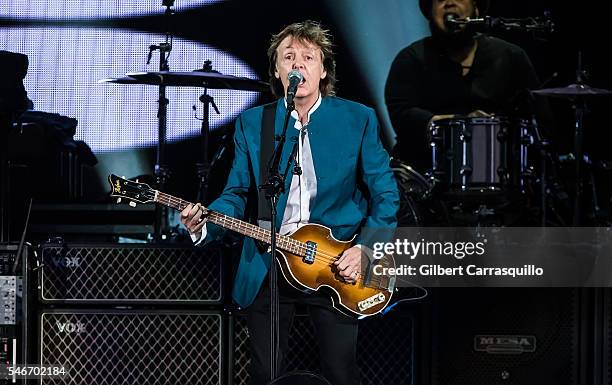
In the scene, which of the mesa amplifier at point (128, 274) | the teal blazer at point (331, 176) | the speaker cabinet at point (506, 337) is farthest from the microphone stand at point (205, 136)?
the teal blazer at point (331, 176)

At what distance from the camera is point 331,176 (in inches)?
188

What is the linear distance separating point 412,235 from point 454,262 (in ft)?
2.47

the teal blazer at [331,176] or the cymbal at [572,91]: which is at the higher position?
the cymbal at [572,91]

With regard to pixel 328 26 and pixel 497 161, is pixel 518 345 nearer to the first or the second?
pixel 497 161

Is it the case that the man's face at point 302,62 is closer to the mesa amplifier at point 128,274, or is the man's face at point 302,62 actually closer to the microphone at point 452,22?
the mesa amplifier at point 128,274

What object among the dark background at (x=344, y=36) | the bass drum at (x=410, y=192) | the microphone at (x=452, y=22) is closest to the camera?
the bass drum at (x=410, y=192)

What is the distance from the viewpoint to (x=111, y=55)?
26.6 feet

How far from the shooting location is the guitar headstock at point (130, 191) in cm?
479

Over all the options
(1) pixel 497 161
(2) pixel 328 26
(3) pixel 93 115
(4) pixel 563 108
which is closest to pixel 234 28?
(2) pixel 328 26

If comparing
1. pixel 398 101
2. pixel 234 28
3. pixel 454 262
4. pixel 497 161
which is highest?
pixel 234 28

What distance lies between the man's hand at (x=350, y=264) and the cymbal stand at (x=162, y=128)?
2.81 metres

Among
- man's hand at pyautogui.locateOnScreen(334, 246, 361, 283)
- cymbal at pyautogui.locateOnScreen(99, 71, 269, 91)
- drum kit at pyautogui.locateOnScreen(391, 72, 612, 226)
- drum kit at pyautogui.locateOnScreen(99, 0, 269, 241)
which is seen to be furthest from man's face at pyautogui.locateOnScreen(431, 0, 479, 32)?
man's hand at pyautogui.locateOnScreen(334, 246, 361, 283)

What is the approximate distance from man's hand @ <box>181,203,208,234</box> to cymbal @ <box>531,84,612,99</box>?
12.5 ft

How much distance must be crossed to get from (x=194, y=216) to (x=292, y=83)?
28.5 inches
